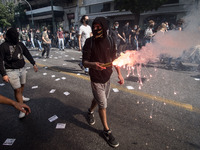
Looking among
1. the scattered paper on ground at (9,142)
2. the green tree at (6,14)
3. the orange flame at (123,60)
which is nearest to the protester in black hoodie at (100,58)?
the orange flame at (123,60)

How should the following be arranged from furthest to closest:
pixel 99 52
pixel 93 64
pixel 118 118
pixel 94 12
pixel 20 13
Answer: pixel 20 13 → pixel 94 12 → pixel 118 118 → pixel 99 52 → pixel 93 64

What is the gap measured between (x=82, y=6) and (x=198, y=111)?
29.6m

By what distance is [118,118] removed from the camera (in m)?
3.06

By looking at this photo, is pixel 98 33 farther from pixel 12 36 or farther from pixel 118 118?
pixel 12 36

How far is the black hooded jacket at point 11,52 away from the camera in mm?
2961

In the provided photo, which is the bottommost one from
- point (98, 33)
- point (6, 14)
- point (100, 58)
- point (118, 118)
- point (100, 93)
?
point (118, 118)

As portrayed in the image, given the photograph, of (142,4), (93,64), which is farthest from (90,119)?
(142,4)

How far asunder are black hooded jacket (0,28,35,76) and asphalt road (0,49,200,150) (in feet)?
4.10

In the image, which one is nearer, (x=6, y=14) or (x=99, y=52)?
(x=99, y=52)

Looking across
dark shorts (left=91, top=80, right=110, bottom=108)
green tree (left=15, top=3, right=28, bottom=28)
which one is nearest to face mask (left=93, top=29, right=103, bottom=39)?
dark shorts (left=91, top=80, right=110, bottom=108)

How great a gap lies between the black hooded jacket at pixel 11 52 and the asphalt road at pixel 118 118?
1.25 meters

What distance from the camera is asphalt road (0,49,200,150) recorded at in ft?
7.90

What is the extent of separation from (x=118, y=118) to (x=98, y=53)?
5.35 feet

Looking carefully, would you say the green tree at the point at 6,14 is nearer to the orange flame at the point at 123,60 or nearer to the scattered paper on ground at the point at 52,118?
the scattered paper on ground at the point at 52,118
